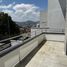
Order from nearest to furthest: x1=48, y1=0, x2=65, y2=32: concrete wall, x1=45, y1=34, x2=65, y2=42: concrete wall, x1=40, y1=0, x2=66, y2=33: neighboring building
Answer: x1=45, y1=34, x2=65, y2=42: concrete wall
x1=40, y1=0, x2=66, y2=33: neighboring building
x1=48, y1=0, x2=65, y2=32: concrete wall

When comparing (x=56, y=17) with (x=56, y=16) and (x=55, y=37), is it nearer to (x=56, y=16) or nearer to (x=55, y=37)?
(x=56, y=16)

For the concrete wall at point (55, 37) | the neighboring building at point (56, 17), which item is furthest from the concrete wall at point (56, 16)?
the concrete wall at point (55, 37)

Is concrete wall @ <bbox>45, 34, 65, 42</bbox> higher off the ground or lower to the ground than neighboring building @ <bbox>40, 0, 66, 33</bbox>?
lower

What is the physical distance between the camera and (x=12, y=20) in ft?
85.1

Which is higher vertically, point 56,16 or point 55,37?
point 56,16

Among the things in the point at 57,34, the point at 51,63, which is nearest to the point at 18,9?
the point at 57,34

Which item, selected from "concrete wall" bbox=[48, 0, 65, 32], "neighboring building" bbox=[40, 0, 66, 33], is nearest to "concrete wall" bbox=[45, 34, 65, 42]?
"neighboring building" bbox=[40, 0, 66, 33]

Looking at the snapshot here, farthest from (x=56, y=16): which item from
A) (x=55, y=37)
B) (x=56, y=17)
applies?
(x=55, y=37)

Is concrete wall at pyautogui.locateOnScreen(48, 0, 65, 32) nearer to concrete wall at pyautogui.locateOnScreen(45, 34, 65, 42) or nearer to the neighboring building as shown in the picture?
the neighboring building

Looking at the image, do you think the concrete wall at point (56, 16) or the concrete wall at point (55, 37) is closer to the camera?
the concrete wall at point (55, 37)

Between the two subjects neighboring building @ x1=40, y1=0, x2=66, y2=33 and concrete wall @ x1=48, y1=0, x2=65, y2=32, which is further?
concrete wall @ x1=48, y1=0, x2=65, y2=32

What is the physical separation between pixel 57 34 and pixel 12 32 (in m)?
18.8

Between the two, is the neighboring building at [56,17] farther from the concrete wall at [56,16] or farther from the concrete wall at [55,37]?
the concrete wall at [55,37]

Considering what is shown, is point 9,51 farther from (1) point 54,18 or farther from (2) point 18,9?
(2) point 18,9
